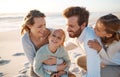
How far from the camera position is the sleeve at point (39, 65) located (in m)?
3.70

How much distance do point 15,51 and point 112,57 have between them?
121 inches

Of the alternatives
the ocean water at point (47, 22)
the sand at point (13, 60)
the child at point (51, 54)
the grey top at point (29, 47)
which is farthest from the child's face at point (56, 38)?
the ocean water at point (47, 22)

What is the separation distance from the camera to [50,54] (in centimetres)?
377

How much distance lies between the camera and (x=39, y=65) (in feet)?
12.2

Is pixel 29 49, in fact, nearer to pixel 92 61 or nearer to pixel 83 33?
pixel 83 33

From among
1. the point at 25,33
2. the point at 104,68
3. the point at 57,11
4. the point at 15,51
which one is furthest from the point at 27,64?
the point at 57,11

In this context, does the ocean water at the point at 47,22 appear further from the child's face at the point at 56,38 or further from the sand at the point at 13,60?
the child's face at the point at 56,38

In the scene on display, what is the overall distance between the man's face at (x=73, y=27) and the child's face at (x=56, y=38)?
0.16 metres

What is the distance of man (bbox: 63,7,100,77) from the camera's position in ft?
11.3

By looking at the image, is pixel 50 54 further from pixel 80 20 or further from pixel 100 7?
pixel 100 7

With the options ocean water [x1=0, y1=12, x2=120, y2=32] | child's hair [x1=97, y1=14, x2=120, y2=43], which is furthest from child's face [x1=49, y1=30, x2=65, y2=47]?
ocean water [x1=0, y1=12, x2=120, y2=32]

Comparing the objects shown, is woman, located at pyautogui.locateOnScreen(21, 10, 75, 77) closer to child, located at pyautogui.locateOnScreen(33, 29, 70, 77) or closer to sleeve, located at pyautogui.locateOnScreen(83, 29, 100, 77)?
child, located at pyautogui.locateOnScreen(33, 29, 70, 77)

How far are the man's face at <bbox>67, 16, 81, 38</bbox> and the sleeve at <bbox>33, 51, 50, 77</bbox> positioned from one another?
449 millimetres

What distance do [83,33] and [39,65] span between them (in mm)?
670
